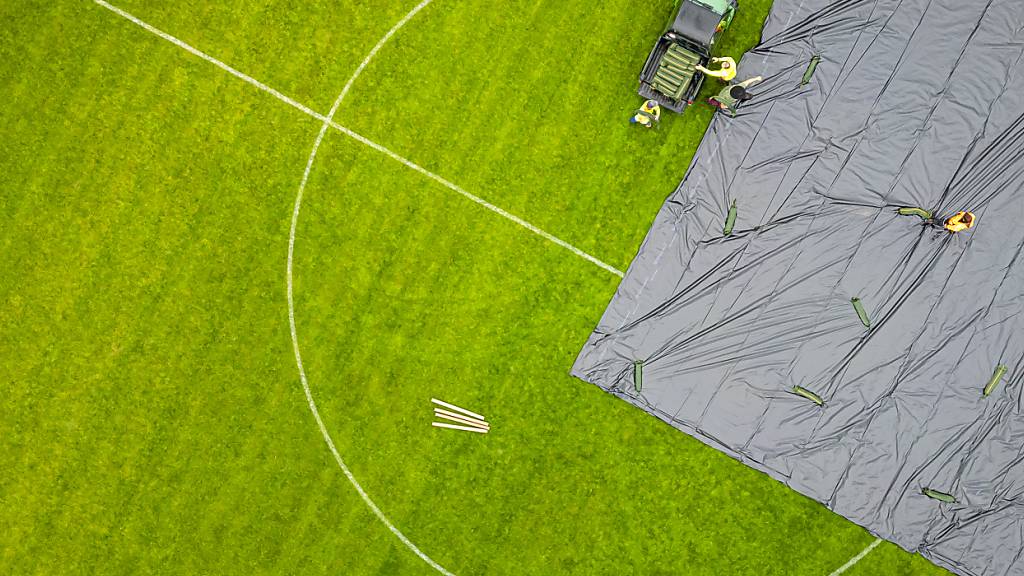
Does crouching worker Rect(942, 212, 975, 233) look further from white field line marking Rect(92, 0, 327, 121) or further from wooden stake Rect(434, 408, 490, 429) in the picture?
white field line marking Rect(92, 0, 327, 121)

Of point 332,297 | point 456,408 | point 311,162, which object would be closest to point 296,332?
point 332,297

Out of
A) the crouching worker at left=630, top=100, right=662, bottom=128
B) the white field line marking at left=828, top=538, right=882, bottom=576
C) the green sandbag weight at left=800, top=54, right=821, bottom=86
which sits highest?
the green sandbag weight at left=800, top=54, right=821, bottom=86

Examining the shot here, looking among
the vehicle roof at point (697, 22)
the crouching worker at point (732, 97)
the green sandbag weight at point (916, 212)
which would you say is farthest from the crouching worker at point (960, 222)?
the vehicle roof at point (697, 22)

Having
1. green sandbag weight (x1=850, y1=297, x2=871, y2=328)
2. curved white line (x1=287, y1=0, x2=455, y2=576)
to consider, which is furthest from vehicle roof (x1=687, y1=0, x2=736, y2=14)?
green sandbag weight (x1=850, y1=297, x2=871, y2=328)

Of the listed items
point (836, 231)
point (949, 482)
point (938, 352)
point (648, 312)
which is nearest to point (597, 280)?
point (648, 312)

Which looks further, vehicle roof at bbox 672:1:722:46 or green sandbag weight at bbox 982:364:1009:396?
green sandbag weight at bbox 982:364:1009:396

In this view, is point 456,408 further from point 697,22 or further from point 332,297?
point 697,22

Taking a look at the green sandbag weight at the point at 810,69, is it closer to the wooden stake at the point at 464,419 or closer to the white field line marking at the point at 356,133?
the white field line marking at the point at 356,133
